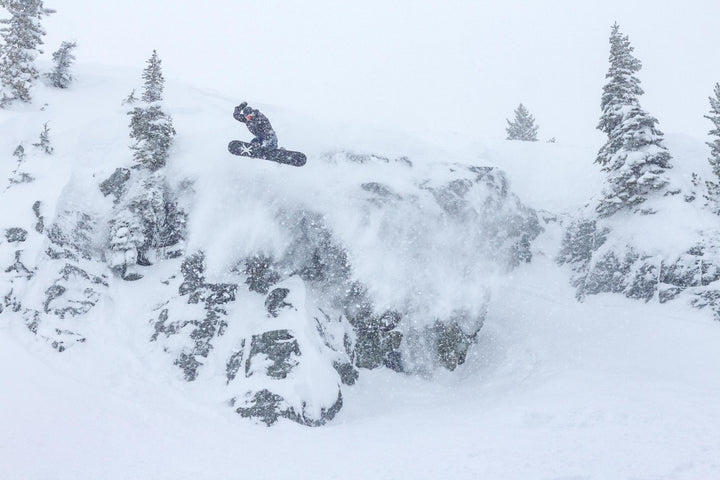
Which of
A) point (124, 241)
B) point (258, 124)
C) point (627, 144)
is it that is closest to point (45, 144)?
point (124, 241)

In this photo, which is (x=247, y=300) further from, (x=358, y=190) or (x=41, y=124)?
(x=41, y=124)

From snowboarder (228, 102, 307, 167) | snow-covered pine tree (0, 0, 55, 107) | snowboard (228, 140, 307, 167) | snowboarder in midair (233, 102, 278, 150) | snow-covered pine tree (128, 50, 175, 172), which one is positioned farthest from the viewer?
snow-covered pine tree (0, 0, 55, 107)

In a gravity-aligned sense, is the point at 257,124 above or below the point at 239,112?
below

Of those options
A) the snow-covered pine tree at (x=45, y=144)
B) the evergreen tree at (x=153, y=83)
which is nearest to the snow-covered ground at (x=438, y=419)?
the snow-covered pine tree at (x=45, y=144)

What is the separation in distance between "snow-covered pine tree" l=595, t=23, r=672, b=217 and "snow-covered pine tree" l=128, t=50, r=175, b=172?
59.3ft

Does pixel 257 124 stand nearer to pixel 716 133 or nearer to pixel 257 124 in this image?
pixel 257 124

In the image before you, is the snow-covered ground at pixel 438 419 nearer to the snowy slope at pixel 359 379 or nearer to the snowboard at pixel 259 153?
the snowy slope at pixel 359 379

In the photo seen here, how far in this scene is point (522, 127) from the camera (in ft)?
121

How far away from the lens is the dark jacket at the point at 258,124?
15.1 metres

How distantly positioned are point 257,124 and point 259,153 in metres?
1.45

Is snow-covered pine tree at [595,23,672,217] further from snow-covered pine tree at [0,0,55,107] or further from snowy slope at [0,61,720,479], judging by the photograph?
snow-covered pine tree at [0,0,55,107]

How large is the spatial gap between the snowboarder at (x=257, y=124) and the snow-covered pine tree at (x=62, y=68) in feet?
49.0

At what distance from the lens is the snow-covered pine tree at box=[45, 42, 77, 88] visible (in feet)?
80.4

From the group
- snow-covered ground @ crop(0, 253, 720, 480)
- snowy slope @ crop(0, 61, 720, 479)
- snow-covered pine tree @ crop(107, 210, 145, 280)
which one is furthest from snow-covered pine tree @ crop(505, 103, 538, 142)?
snow-covered pine tree @ crop(107, 210, 145, 280)
